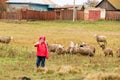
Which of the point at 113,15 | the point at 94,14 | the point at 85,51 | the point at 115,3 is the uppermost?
the point at 115,3

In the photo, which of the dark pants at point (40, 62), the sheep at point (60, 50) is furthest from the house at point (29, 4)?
the dark pants at point (40, 62)

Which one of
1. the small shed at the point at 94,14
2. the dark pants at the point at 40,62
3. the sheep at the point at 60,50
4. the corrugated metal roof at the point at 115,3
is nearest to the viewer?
the dark pants at the point at 40,62

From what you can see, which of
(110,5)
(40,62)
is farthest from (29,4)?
(40,62)

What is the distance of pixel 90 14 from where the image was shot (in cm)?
8131

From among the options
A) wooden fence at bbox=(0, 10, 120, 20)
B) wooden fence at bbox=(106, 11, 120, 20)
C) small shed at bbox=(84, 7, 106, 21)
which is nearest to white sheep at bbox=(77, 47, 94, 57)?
wooden fence at bbox=(0, 10, 120, 20)

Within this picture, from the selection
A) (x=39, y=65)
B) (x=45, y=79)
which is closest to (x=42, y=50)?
(x=39, y=65)

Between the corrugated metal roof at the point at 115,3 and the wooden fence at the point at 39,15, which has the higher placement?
the corrugated metal roof at the point at 115,3

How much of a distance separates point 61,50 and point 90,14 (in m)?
58.4

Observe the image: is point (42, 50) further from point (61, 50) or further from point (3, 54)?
point (61, 50)

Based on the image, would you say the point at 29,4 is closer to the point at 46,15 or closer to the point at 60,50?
the point at 46,15

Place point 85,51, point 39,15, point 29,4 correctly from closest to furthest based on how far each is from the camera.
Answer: point 85,51 → point 39,15 → point 29,4

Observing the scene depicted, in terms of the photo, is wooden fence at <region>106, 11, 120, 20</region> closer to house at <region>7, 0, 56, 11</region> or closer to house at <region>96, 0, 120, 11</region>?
house at <region>96, 0, 120, 11</region>

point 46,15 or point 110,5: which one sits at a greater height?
point 110,5

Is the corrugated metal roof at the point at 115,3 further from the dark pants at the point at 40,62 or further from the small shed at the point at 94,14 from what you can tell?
the dark pants at the point at 40,62
